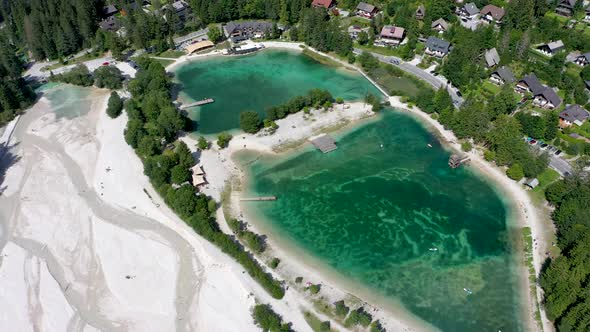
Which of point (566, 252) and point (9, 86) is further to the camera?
point (9, 86)

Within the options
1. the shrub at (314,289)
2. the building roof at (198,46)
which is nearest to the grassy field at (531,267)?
the shrub at (314,289)

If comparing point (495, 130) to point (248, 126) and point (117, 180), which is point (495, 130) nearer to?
point (248, 126)

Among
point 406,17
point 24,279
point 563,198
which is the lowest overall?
point 24,279

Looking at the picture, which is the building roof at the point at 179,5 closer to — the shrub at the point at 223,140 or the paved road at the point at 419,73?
the paved road at the point at 419,73

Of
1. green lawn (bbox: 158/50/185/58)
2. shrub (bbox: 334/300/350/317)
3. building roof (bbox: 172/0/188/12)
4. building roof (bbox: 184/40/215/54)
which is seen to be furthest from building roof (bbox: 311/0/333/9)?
shrub (bbox: 334/300/350/317)

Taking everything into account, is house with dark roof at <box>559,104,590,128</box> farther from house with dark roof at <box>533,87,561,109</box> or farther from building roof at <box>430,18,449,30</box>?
building roof at <box>430,18,449,30</box>

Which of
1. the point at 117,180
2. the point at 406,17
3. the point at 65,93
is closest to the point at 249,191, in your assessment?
the point at 117,180
